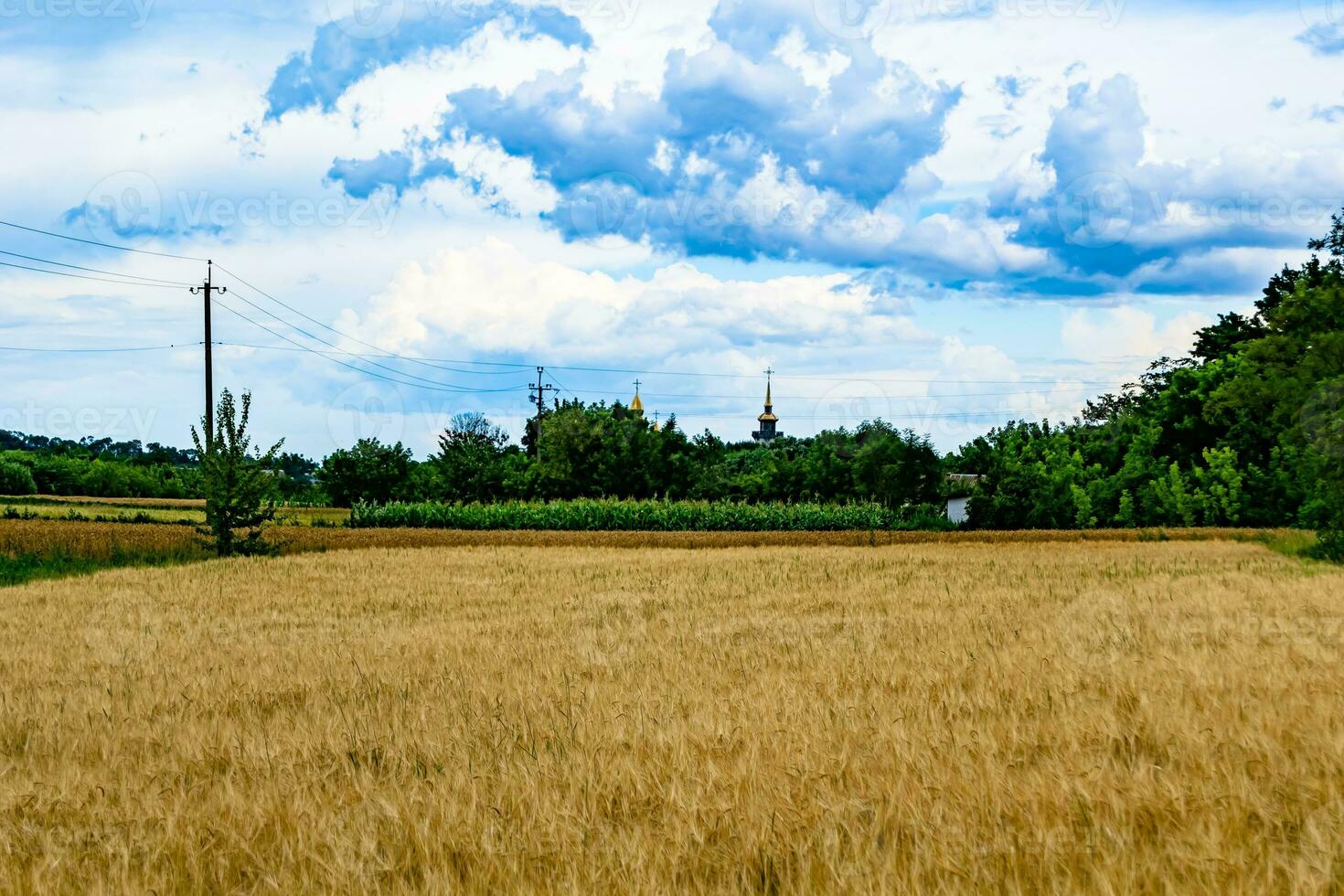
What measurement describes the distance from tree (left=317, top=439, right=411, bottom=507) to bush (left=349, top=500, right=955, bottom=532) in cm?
1371

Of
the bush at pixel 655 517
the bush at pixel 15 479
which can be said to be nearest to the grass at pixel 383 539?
the bush at pixel 655 517

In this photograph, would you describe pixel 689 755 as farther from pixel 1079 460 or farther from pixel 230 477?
Answer: pixel 1079 460

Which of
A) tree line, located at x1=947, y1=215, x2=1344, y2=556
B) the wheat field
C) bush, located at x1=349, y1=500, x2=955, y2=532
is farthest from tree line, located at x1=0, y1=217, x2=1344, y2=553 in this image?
the wheat field

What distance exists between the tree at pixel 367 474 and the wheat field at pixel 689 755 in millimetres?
56253

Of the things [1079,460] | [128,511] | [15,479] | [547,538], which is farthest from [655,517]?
[15,479]

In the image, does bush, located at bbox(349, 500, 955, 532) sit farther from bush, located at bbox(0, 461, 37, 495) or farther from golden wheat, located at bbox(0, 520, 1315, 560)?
bush, located at bbox(0, 461, 37, 495)

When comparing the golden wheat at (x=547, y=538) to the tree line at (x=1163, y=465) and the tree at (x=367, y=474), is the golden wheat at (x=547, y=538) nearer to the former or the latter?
the tree line at (x=1163, y=465)

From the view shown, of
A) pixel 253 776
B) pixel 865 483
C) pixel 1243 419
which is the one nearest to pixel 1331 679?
pixel 253 776

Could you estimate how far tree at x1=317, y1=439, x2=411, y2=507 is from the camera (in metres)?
70.2

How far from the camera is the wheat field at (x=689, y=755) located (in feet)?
15.5

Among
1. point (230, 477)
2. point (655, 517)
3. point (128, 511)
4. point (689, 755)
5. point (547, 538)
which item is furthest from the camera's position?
point (128, 511)

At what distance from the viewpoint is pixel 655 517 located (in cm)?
5366

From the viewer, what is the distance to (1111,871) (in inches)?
169

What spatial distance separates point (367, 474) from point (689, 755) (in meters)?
67.0
